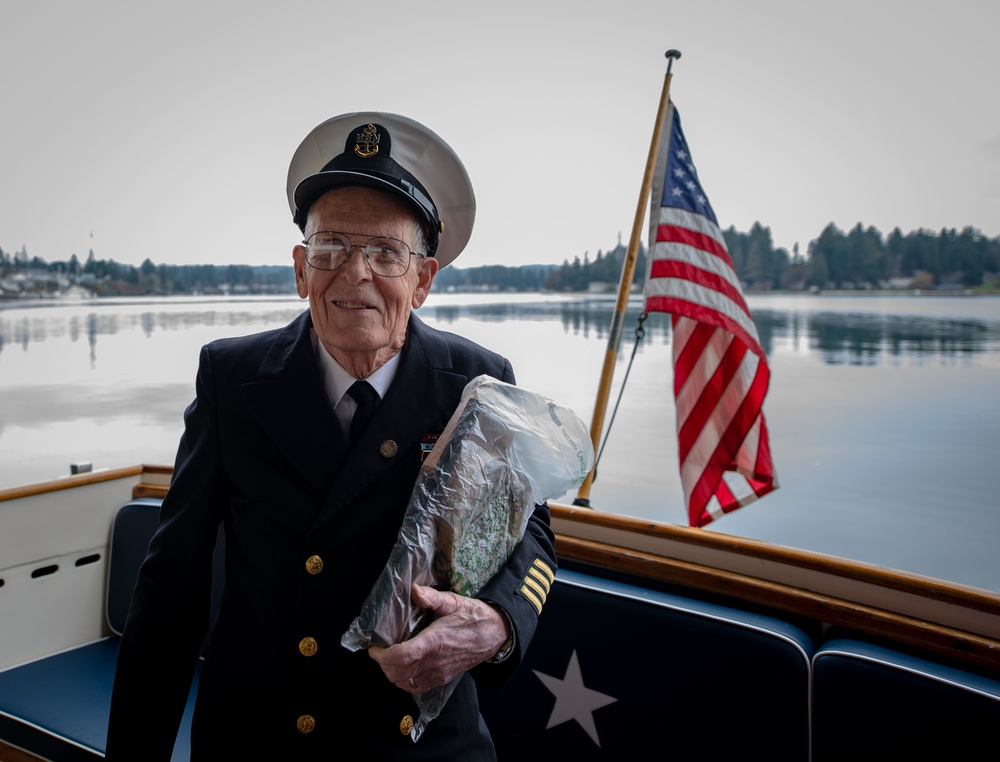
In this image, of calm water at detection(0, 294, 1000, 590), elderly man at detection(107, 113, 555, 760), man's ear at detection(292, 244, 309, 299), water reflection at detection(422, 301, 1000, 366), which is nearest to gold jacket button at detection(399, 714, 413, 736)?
elderly man at detection(107, 113, 555, 760)

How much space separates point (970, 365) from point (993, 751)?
2.97m

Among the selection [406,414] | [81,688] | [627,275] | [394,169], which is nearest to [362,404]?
[406,414]

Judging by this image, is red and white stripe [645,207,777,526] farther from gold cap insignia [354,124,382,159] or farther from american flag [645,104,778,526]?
gold cap insignia [354,124,382,159]

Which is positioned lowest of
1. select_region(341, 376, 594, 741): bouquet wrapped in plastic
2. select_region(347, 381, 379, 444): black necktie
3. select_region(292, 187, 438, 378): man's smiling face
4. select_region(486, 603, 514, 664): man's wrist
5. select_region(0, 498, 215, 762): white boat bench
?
select_region(0, 498, 215, 762): white boat bench

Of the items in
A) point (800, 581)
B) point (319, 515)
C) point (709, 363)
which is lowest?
point (800, 581)

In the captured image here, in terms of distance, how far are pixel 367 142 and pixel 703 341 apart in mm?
1667

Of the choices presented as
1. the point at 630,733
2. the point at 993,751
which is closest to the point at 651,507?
the point at 630,733

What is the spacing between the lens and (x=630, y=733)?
4.68 feet

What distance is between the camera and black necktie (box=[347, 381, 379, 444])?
942mm

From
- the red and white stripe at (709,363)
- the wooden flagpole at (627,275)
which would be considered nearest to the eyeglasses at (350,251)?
the wooden flagpole at (627,275)

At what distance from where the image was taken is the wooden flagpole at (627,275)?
7.33ft

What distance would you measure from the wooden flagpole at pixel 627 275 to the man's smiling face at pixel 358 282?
1.39 metres

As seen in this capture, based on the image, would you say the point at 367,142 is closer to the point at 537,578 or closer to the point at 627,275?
the point at 537,578

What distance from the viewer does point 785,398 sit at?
460 cm
